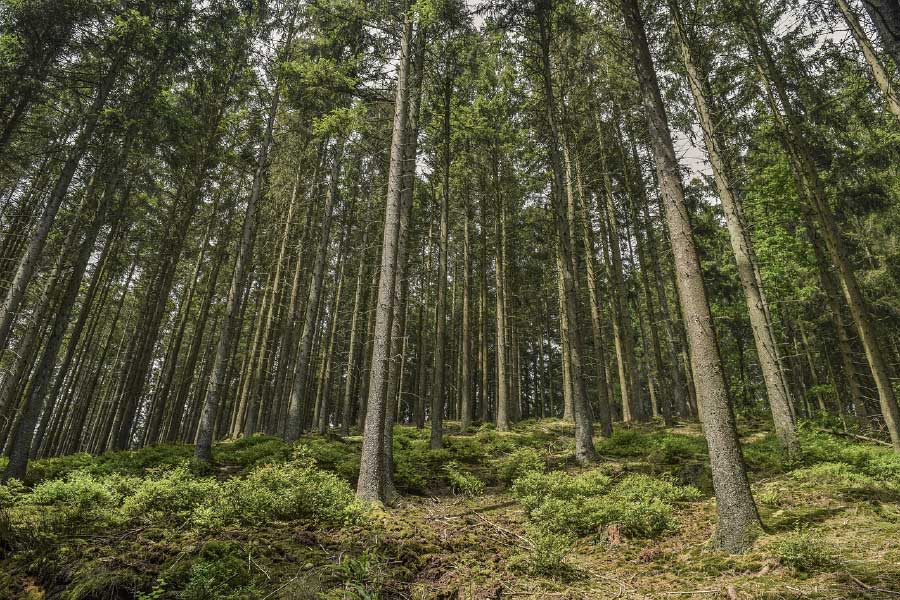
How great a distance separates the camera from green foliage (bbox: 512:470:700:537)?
6012mm

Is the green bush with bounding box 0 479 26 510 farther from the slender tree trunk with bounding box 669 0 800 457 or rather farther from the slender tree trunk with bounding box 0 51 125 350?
the slender tree trunk with bounding box 669 0 800 457

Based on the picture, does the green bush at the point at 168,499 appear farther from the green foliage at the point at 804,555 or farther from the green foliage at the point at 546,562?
the green foliage at the point at 804,555

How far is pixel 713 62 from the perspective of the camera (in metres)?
13.3

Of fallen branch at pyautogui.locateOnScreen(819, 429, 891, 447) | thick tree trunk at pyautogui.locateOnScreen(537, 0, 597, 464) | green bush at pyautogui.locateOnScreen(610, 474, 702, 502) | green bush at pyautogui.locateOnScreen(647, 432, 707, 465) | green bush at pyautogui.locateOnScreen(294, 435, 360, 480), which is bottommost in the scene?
green bush at pyautogui.locateOnScreen(610, 474, 702, 502)

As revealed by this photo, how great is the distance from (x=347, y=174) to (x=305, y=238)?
3680 millimetres

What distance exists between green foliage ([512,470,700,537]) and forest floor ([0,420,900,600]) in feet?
0.11

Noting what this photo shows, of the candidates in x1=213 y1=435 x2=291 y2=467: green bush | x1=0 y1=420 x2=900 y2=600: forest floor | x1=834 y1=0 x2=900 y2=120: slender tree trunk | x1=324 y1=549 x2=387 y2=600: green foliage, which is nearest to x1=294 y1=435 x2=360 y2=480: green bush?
x1=0 y1=420 x2=900 y2=600: forest floor

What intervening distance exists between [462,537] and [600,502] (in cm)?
242

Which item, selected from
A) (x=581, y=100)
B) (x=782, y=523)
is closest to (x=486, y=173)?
(x=581, y=100)

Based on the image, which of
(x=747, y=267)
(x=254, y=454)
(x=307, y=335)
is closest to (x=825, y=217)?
(x=747, y=267)

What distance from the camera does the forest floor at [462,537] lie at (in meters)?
3.84

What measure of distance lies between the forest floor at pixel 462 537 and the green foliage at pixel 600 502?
0.03 metres

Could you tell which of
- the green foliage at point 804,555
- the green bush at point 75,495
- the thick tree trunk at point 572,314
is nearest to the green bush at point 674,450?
the thick tree trunk at point 572,314

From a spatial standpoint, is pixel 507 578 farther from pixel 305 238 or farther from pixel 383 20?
pixel 305 238
